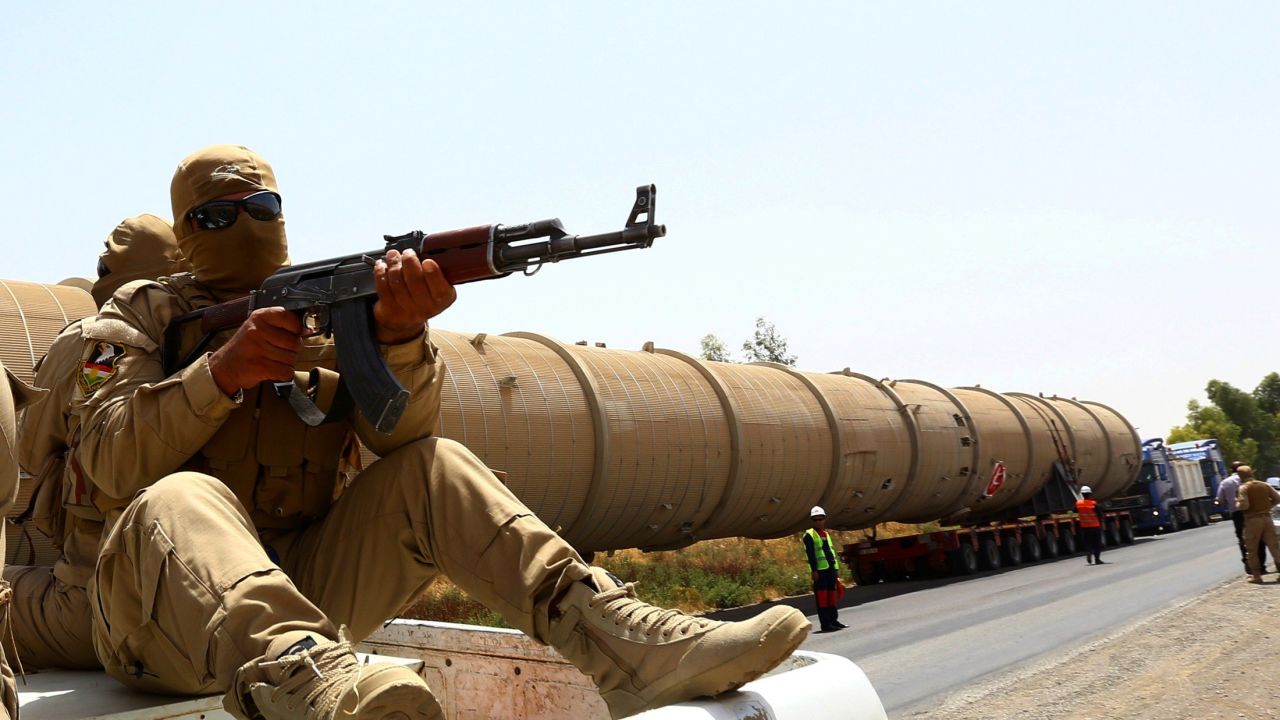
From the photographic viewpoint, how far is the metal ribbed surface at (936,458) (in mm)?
20109

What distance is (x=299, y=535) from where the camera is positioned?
9.88ft

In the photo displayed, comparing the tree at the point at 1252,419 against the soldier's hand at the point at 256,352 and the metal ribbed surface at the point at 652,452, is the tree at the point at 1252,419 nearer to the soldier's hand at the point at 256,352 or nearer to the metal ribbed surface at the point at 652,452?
the metal ribbed surface at the point at 652,452

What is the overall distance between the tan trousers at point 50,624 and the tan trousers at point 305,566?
1.64 ft

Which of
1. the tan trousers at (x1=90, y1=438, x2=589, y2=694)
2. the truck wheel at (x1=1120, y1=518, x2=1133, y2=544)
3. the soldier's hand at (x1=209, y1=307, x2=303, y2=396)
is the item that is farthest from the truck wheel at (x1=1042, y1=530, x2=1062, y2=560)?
the soldier's hand at (x1=209, y1=307, x2=303, y2=396)

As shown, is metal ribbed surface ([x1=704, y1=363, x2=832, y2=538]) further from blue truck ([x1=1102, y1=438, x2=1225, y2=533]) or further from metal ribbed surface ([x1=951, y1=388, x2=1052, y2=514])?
blue truck ([x1=1102, y1=438, x2=1225, y2=533])

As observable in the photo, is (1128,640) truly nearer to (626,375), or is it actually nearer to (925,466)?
(626,375)

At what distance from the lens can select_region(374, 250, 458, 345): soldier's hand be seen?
278cm

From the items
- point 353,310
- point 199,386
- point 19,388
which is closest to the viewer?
point 19,388

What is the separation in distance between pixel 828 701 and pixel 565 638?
2.02ft

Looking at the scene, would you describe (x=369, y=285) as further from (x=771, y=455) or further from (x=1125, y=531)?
(x=1125, y=531)

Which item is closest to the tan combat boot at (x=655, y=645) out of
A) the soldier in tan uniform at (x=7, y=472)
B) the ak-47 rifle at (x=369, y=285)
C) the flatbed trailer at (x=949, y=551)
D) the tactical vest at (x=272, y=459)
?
the ak-47 rifle at (x=369, y=285)

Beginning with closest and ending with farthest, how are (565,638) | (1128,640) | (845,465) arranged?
(565,638) → (1128,640) → (845,465)

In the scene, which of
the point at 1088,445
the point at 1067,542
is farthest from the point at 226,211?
the point at 1088,445

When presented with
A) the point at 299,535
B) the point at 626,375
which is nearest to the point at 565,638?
the point at 299,535
